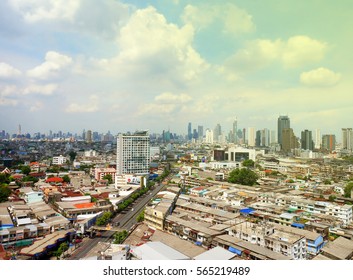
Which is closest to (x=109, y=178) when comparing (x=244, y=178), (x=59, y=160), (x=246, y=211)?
(x=244, y=178)

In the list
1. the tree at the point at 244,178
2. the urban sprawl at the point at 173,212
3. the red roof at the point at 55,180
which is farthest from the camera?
the tree at the point at 244,178

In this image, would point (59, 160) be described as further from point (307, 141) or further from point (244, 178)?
point (307, 141)

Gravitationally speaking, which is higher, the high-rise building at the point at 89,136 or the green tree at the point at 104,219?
the high-rise building at the point at 89,136

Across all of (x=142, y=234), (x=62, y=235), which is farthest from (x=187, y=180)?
(x=62, y=235)

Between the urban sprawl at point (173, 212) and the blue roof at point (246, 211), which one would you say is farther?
the blue roof at point (246, 211)

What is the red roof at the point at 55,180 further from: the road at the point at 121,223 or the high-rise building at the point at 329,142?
the high-rise building at the point at 329,142

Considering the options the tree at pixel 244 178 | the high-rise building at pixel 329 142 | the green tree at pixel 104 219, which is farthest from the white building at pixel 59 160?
the high-rise building at pixel 329 142
